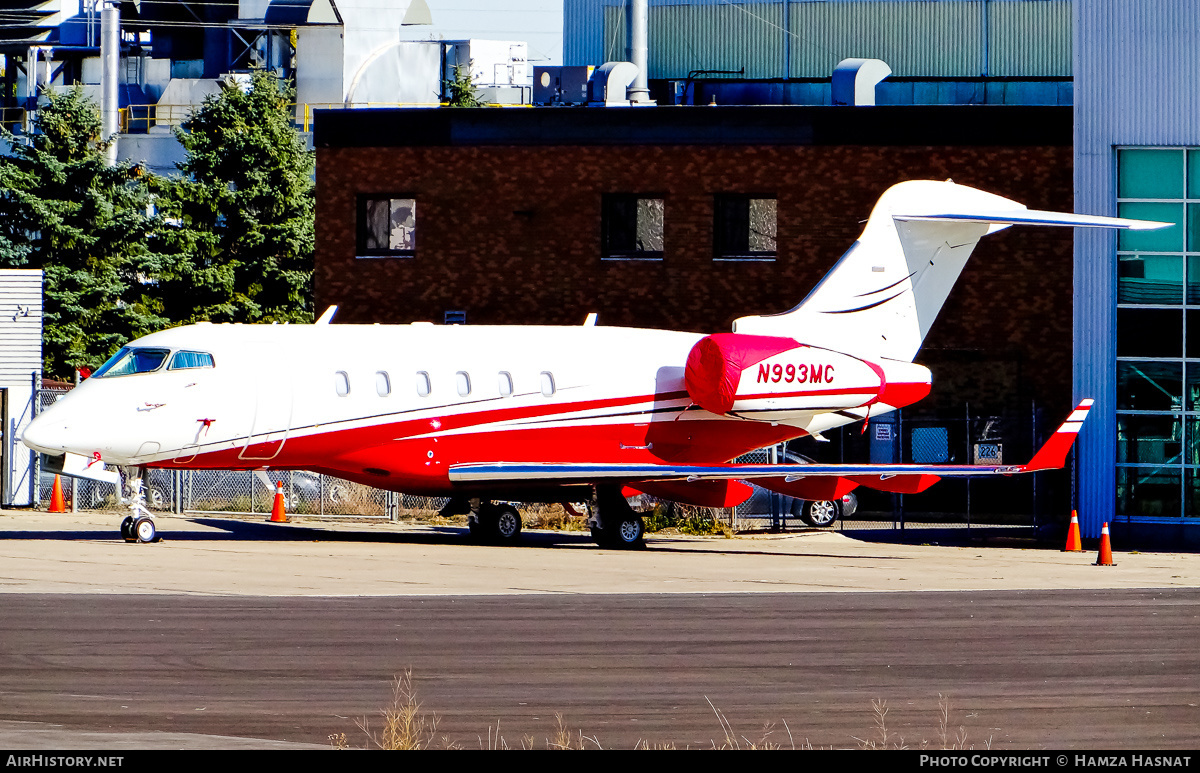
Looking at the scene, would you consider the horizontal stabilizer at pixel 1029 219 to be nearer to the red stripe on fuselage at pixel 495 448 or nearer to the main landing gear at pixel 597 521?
the red stripe on fuselage at pixel 495 448

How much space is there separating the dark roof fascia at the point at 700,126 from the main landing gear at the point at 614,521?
10.7 m

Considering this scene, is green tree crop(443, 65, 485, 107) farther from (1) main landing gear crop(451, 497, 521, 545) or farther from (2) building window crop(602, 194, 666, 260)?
(1) main landing gear crop(451, 497, 521, 545)

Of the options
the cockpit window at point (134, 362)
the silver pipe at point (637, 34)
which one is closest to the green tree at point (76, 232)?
the silver pipe at point (637, 34)

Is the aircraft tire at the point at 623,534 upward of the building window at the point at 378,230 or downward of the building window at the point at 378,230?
downward

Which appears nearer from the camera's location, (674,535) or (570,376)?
(570,376)

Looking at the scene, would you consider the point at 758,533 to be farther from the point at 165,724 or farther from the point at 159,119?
the point at 159,119

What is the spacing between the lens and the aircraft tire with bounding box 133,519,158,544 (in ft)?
78.8

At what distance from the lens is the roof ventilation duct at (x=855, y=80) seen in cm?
3703

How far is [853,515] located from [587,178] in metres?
8.73

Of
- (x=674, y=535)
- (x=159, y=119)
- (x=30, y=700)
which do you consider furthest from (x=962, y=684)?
(x=159, y=119)

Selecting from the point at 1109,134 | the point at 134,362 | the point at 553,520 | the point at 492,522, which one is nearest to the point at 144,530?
the point at 134,362

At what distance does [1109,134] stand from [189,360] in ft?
54.6

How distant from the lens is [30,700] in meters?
11.0

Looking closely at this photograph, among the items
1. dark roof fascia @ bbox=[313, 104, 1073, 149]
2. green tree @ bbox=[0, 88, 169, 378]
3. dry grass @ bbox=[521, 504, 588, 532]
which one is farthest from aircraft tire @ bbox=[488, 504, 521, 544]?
green tree @ bbox=[0, 88, 169, 378]
